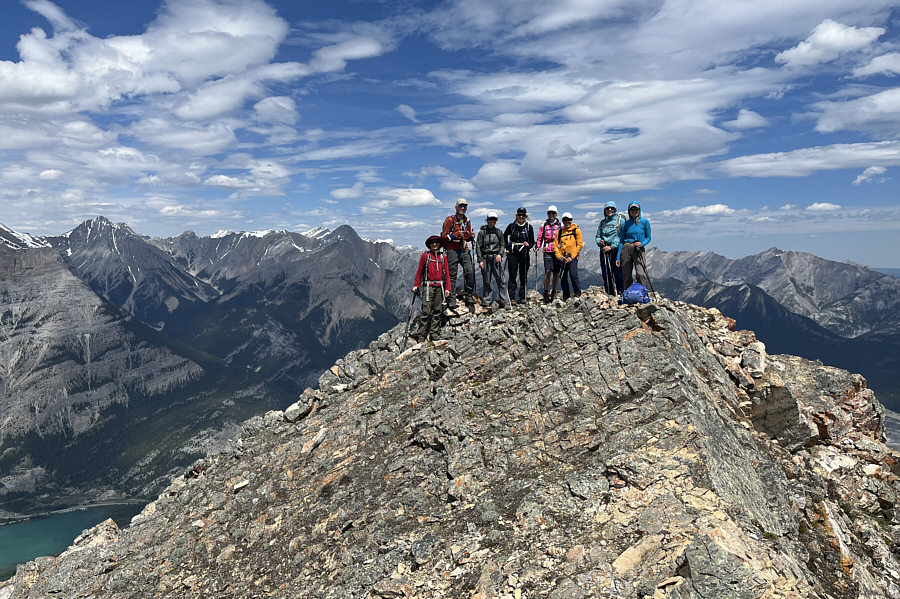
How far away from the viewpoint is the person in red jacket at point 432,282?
30.0 meters

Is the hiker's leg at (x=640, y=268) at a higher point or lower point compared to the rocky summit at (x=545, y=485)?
higher

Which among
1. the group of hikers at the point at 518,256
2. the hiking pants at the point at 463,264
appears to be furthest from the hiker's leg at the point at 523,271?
the hiking pants at the point at 463,264

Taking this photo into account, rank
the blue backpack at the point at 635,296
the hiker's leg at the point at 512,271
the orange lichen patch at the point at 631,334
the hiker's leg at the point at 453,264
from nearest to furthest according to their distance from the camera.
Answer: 1. the orange lichen patch at the point at 631,334
2. the blue backpack at the point at 635,296
3. the hiker's leg at the point at 512,271
4. the hiker's leg at the point at 453,264

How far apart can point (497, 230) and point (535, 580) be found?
21.6 meters

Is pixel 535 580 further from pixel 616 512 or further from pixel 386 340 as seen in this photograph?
pixel 386 340

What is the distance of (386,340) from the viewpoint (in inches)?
1282

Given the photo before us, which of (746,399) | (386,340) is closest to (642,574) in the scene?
(746,399)

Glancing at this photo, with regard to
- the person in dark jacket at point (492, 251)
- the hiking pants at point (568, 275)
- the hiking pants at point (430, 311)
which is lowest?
the hiking pants at point (430, 311)

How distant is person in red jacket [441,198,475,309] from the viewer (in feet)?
99.6

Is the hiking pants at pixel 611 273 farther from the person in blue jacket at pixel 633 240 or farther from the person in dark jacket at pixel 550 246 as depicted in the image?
the person in dark jacket at pixel 550 246

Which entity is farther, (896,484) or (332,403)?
(332,403)

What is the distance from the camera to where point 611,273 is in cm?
2991

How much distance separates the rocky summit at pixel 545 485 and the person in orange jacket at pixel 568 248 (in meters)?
2.41

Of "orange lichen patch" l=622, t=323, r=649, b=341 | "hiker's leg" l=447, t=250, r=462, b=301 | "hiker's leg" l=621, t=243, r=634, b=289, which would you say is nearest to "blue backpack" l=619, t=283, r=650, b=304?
"orange lichen patch" l=622, t=323, r=649, b=341
